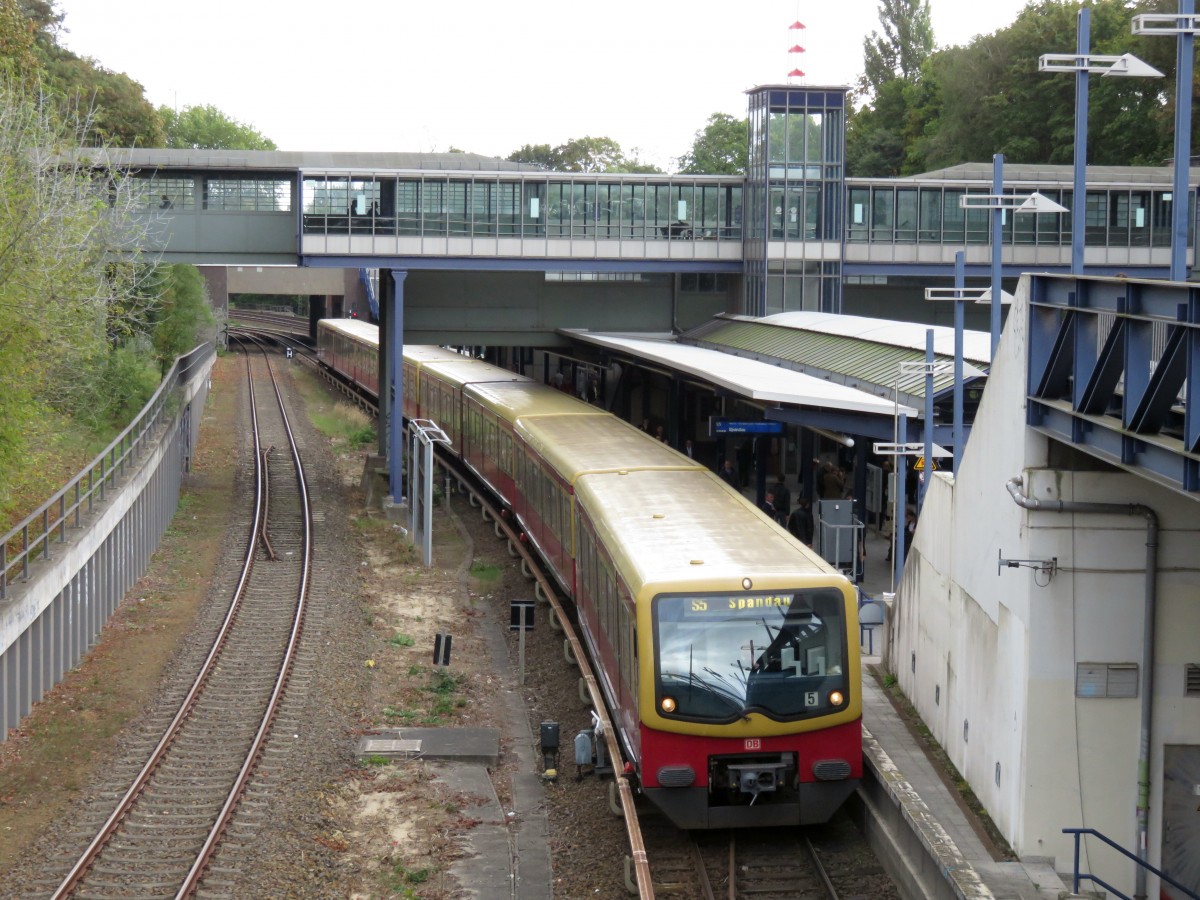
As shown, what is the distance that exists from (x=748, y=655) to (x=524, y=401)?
14.8 metres

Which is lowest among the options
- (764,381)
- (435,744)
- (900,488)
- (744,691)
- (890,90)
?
(435,744)

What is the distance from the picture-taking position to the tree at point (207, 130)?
121938 millimetres

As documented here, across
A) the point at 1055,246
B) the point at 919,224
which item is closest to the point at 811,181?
the point at 919,224

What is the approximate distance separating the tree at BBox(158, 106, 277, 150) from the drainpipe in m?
116

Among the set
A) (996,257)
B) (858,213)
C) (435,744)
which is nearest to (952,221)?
(858,213)

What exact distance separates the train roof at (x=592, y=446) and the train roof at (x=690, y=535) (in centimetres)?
96

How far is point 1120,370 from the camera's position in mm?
9117

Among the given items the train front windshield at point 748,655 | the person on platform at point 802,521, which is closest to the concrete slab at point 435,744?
the train front windshield at point 748,655

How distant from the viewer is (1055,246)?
3441cm

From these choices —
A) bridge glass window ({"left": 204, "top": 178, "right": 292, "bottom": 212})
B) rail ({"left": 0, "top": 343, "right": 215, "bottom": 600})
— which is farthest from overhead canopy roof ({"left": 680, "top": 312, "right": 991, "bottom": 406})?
rail ({"left": 0, "top": 343, "right": 215, "bottom": 600})

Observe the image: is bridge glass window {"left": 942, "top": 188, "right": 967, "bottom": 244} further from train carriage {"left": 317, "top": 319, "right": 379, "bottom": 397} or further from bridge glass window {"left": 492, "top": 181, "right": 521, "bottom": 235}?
train carriage {"left": 317, "top": 319, "right": 379, "bottom": 397}

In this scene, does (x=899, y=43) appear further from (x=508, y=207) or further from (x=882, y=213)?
(x=508, y=207)

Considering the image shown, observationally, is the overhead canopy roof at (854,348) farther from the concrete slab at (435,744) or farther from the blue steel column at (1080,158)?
the concrete slab at (435,744)

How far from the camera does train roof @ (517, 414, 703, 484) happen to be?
56.2ft
